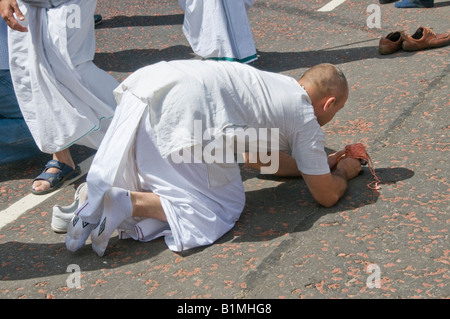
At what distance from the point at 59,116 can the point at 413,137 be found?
2040 millimetres

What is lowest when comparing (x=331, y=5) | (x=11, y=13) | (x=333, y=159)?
(x=331, y=5)

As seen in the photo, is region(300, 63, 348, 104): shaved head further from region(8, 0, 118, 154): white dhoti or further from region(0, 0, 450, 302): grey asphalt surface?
region(8, 0, 118, 154): white dhoti

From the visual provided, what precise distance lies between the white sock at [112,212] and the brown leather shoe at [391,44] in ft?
9.91

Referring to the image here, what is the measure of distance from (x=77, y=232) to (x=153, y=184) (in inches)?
15.9

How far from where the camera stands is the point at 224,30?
15.7ft

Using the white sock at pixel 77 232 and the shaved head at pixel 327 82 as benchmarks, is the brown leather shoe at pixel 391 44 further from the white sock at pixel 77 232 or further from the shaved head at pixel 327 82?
the white sock at pixel 77 232

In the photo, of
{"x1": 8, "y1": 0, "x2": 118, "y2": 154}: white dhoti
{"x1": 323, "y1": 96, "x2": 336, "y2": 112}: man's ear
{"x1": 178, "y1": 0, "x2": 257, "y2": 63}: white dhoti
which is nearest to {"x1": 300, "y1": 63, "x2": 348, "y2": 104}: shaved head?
{"x1": 323, "y1": 96, "x2": 336, "y2": 112}: man's ear

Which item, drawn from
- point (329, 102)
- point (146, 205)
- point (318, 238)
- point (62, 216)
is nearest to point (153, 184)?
point (146, 205)

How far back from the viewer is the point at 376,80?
4617 mm

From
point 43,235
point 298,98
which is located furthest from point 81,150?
point 298,98

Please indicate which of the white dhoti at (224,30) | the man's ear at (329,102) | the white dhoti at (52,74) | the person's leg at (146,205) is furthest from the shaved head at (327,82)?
the white dhoti at (224,30)

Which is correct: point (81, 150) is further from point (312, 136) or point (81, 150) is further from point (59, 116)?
point (312, 136)

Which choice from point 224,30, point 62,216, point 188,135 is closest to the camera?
point 188,135

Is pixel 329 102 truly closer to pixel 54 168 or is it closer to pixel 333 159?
pixel 333 159
